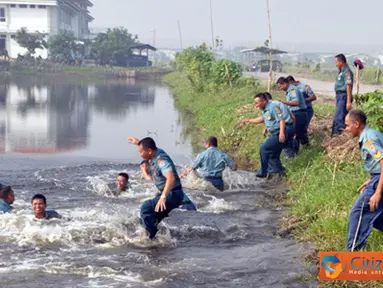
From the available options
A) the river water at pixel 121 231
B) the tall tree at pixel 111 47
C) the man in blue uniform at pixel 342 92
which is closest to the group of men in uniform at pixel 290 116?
the man in blue uniform at pixel 342 92

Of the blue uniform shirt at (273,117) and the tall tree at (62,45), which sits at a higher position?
the tall tree at (62,45)

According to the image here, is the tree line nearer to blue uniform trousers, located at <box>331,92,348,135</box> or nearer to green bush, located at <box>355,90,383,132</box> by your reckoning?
blue uniform trousers, located at <box>331,92,348,135</box>

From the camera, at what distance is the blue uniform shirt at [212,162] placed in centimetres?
1129

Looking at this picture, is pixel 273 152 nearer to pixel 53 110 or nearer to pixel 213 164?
pixel 213 164

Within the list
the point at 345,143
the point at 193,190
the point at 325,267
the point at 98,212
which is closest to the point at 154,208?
the point at 98,212

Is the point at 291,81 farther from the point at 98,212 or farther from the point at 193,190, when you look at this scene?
the point at 98,212

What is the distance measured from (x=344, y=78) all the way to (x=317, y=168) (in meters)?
2.18

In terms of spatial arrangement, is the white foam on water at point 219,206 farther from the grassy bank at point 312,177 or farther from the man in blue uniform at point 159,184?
the man in blue uniform at point 159,184

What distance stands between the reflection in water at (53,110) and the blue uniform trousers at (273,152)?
6676 mm

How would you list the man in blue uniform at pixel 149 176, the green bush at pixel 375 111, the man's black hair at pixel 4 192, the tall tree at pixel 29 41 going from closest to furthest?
the man in blue uniform at pixel 149 176
the man's black hair at pixel 4 192
the green bush at pixel 375 111
the tall tree at pixel 29 41

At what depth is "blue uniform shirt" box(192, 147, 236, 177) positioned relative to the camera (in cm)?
1129

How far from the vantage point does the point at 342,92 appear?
12727 millimetres

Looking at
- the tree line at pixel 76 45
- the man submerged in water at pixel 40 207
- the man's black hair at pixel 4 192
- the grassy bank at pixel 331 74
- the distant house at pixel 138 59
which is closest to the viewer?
the man submerged in water at pixel 40 207

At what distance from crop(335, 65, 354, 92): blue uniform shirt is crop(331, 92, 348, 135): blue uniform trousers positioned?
0.49 ft
